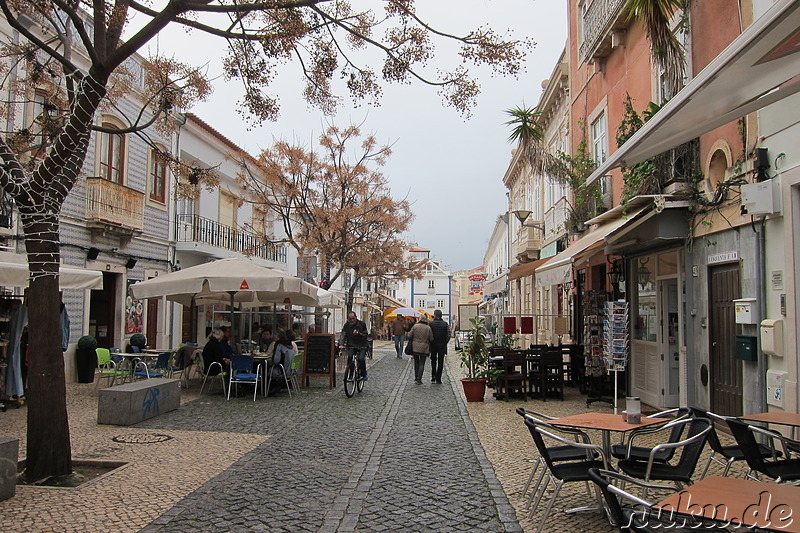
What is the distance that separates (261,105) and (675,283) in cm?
715

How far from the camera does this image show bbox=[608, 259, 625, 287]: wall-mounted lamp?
12.7m

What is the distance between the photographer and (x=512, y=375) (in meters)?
12.1

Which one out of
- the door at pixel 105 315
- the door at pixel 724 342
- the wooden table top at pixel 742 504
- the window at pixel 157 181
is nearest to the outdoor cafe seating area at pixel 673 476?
the wooden table top at pixel 742 504

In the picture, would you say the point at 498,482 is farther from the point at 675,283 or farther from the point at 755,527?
the point at 675,283

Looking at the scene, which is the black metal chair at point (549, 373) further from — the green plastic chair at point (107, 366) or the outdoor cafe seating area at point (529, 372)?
the green plastic chair at point (107, 366)

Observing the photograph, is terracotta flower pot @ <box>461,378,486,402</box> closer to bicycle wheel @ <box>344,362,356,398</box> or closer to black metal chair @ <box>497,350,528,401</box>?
black metal chair @ <box>497,350,528,401</box>

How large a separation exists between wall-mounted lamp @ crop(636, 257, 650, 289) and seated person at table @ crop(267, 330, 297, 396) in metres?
6.66

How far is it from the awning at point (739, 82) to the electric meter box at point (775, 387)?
2.93 metres

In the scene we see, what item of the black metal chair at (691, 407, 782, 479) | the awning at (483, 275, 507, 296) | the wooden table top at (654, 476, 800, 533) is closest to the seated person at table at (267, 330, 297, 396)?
the awning at (483, 275, 507, 296)

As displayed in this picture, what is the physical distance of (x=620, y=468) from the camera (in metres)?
4.95

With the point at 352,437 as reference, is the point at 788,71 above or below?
above

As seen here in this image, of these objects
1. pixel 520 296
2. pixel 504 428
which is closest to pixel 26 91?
pixel 504 428

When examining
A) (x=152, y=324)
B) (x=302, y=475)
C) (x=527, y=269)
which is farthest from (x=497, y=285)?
(x=302, y=475)

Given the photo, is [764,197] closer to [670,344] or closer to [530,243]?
[670,344]
